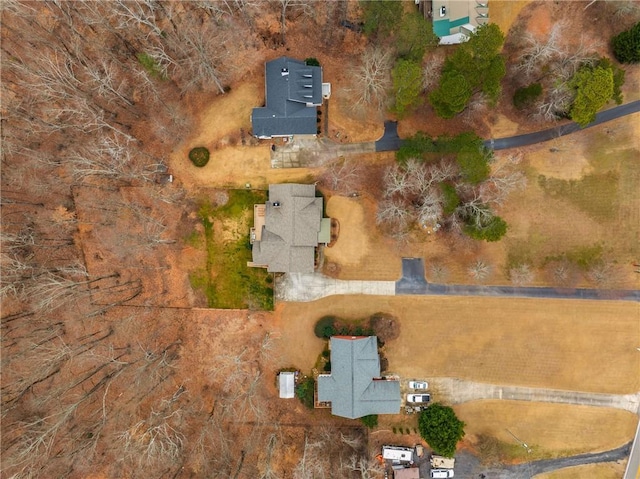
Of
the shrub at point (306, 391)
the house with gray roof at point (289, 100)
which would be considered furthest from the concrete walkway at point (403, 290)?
the house with gray roof at point (289, 100)

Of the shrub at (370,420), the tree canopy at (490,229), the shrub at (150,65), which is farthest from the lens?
the shrub at (370,420)

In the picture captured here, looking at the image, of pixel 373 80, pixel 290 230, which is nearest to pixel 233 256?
pixel 290 230

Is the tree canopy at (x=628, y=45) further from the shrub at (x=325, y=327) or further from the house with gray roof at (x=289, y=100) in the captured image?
the shrub at (x=325, y=327)

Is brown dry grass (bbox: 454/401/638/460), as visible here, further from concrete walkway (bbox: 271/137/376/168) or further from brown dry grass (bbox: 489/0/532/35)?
brown dry grass (bbox: 489/0/532/35)

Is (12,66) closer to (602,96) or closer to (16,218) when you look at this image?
(16,218)

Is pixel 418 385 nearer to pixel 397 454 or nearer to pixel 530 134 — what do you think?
pixel 397 454

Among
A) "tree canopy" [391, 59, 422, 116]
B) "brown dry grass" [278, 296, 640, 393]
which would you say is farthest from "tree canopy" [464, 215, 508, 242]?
"tree canopy" [391, 59, 422, 116]
